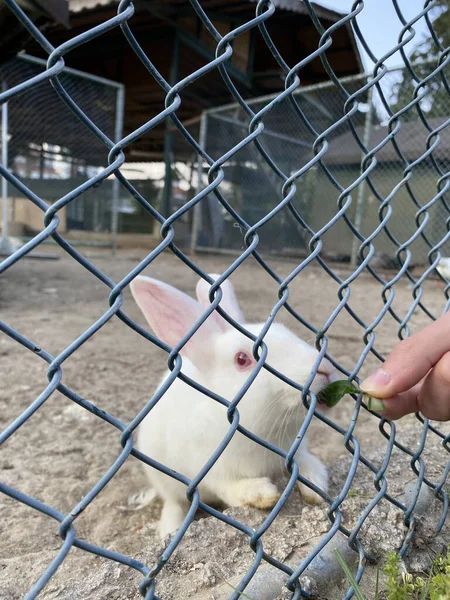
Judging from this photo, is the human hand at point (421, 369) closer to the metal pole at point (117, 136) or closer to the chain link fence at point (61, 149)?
the chain link fence at point (61, 149)

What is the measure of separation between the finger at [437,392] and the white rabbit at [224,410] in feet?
1.05

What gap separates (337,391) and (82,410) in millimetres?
1795

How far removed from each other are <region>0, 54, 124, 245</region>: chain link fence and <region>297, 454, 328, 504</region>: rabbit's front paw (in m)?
6.61

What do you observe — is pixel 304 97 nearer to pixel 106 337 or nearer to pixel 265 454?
pixel 106 337

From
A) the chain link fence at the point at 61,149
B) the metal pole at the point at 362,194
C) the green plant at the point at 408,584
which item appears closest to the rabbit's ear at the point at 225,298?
the green plant at the point at 408,584

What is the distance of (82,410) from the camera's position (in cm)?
268

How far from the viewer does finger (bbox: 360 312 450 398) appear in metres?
1.11

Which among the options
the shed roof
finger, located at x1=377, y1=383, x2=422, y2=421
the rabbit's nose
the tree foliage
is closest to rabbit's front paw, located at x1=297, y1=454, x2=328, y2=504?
the rabbit's nose

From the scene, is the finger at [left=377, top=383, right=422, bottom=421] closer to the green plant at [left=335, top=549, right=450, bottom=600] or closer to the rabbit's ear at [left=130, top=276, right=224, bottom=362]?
the green plant at [left=335, top=549, right=450, bottom=600]

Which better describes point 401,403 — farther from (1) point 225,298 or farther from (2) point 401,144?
(2) point 401,144

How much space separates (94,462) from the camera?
2199 mm

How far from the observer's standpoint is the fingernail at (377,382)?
1.11 meters

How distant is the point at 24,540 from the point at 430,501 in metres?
1.29

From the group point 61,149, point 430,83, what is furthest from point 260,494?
point 61,149
